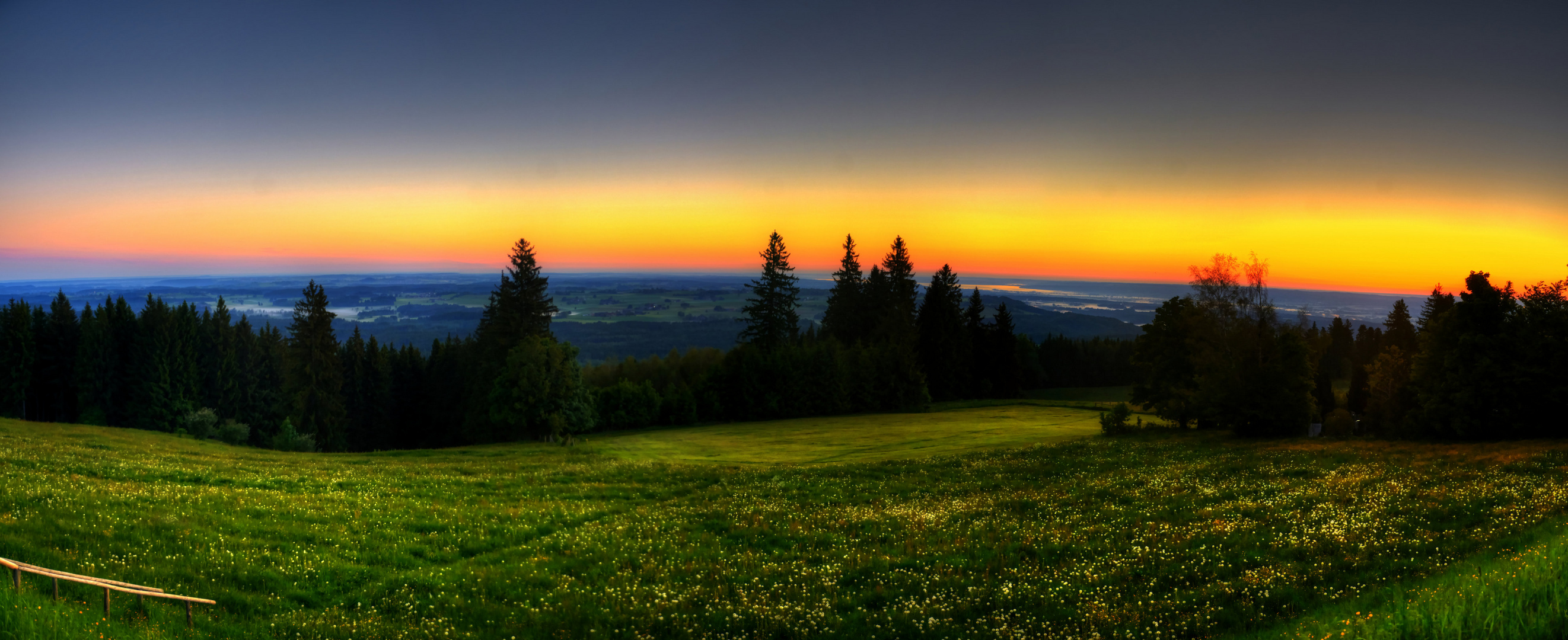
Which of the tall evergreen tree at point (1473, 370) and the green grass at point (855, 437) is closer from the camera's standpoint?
the tall evergreen tree at point (1473, 370)

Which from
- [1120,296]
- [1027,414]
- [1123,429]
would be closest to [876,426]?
[1027,414]

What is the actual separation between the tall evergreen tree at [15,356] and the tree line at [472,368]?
15cm

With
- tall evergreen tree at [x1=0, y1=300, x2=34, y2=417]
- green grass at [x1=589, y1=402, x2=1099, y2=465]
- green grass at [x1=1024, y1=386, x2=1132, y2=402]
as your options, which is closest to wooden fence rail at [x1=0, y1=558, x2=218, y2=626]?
green grass at [x1=589, y1=402, x2=1099, y2=465]

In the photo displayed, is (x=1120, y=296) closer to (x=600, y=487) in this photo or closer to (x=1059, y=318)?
(x=1059, y=318)

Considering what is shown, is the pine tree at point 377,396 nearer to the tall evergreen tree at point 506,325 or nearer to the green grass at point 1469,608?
the tall evergreen tree at point 506,325

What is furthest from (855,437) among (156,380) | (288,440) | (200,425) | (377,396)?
(156,380)

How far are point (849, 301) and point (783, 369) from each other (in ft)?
70.1

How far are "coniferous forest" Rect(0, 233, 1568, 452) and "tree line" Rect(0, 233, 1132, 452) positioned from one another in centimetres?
25

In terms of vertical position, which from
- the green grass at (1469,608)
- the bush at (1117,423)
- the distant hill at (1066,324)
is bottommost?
the bush at (1117,423)

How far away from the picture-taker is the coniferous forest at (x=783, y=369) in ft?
101

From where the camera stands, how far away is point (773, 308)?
84.8 m

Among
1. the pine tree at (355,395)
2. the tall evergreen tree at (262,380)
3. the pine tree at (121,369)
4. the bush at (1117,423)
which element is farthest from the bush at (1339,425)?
the pine tree at (121,369)

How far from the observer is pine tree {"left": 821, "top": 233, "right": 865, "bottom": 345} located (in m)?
94.4

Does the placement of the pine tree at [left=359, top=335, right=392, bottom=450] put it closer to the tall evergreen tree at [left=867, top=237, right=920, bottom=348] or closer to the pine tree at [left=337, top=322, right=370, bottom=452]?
the pine tree at [left=337, top=322, right=370, bottom=452]
